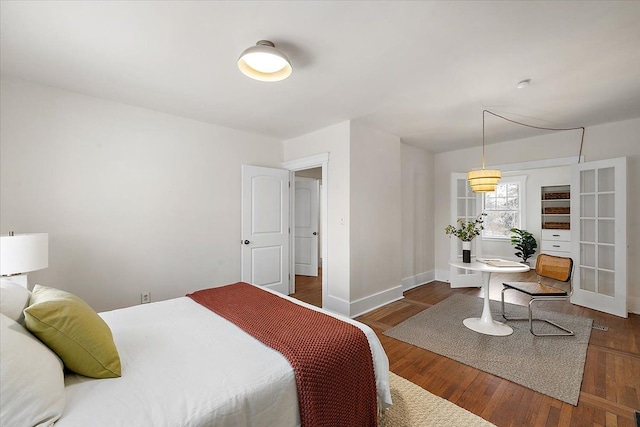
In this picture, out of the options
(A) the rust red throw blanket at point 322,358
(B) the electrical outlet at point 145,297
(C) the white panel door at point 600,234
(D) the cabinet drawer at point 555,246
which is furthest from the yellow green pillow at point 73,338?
(D) the cabinet drawer at point 555,246

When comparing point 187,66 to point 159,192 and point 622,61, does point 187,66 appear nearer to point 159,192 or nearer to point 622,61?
point 159,192

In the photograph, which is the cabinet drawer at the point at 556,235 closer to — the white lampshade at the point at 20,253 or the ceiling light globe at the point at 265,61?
the ceiling light globe at the point at 265,61

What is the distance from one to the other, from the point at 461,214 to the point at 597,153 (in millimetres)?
1870

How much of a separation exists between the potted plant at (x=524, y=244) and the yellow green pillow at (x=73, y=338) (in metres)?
7.60

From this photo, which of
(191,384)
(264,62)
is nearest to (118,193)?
(264,62)

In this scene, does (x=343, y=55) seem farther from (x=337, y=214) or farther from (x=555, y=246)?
(x=555, y=246)

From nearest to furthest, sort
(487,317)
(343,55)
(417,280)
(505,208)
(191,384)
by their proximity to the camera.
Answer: (191,384) < (343,55) < (487,317) < (417,280) < (505,208)

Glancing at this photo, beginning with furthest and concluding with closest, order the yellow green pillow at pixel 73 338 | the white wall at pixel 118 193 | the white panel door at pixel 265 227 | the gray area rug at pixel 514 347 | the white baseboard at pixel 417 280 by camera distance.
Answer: the white baseboard at pixel 417 280 → the white panel door at pixel 265 227 → the white wall at pixel 118 193 → the gray area rug at pixel 514 347 → the yellow green pillow at pixel 73 338

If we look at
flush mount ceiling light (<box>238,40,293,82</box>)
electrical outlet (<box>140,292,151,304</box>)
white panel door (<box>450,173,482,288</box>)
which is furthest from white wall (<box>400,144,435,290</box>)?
electrical outlet (<box>140,292,151,304</box>)

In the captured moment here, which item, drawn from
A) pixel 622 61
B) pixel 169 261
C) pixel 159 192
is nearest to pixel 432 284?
pixel 622 61

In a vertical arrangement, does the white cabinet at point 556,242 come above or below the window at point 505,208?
below

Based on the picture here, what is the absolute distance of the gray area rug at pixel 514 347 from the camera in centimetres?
210

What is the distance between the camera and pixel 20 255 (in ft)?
6.26

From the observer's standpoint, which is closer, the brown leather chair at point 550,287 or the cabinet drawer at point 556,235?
the brown leather chair at point 550,287
